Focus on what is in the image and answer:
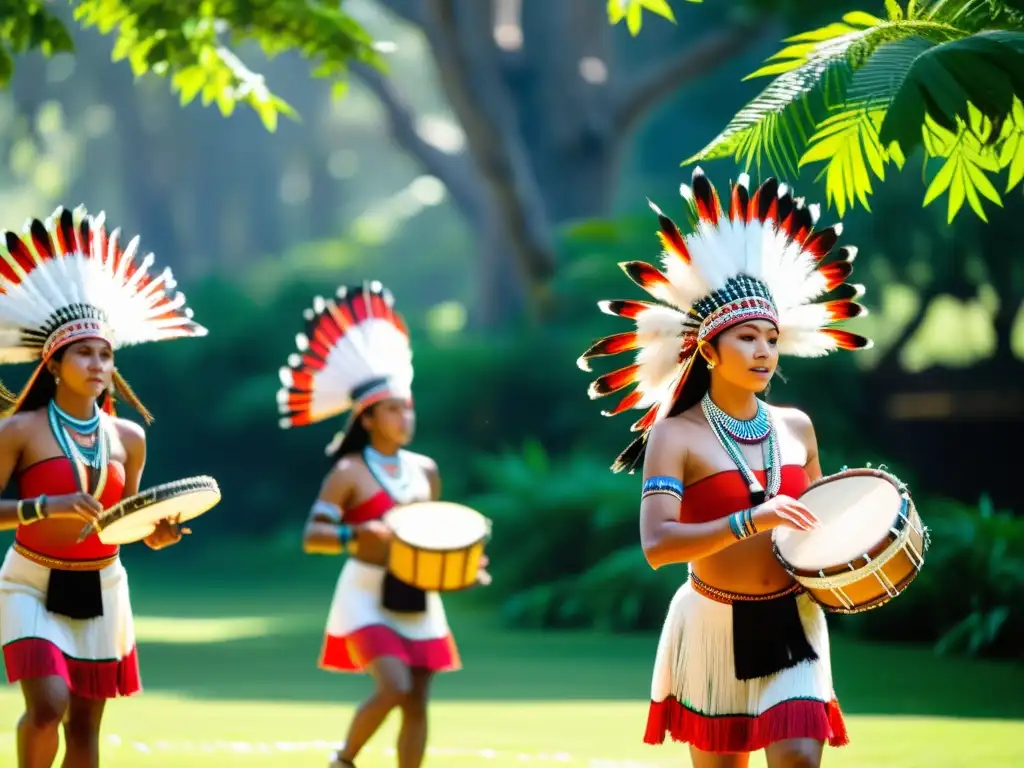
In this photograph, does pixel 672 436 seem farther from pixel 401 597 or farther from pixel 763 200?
pixel 401 597

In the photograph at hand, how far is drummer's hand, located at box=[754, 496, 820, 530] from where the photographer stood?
4.86 metres

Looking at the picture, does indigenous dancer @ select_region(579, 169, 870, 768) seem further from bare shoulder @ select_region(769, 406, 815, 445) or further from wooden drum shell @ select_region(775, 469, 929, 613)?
wooden drum shell @ select_region(775, 469, 929, 613)

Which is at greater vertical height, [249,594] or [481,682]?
[249,594]

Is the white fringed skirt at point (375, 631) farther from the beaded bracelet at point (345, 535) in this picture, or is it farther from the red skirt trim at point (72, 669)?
the red skirt trim at point (72, 669)

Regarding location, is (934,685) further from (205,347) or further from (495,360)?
(205,347)

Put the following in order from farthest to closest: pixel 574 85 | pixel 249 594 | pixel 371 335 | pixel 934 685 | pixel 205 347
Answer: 1. pixel 205 347
2. pixel 574 85
3. pixel 249 594
4. pixel 934 685
5. pixel 371 335

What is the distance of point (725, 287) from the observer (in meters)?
5.36

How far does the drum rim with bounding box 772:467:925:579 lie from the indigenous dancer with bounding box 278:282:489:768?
7.89 ft

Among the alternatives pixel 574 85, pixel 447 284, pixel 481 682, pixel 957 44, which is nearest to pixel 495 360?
pixel 574 85

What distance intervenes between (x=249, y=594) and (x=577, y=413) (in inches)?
145

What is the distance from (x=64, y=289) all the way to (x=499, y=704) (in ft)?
15.4

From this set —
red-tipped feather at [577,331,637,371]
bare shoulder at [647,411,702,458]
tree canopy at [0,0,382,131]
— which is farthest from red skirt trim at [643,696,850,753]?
tree canopy at [0,0,382,131]

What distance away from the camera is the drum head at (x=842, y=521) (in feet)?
16.0

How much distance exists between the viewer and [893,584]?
4887 mm
